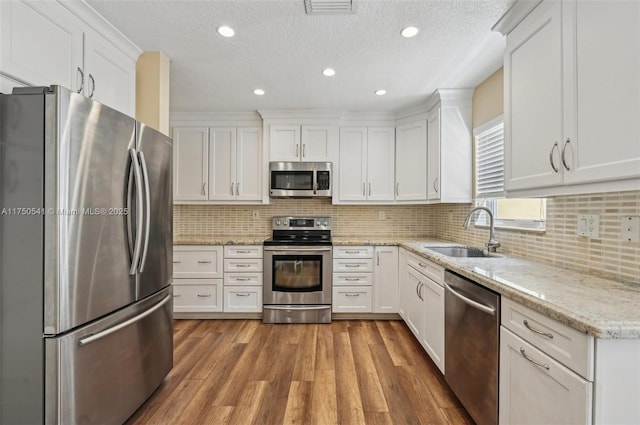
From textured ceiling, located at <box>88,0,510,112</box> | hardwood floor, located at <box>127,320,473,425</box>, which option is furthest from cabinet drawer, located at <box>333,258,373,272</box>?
textured ceiling, located at <box>88,0,510,112</box>

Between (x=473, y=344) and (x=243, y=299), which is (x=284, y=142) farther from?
(x=473, y=344)

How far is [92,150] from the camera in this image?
4.34ft

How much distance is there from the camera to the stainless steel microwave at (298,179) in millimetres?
3504

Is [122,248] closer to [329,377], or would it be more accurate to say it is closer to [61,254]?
[61,254]

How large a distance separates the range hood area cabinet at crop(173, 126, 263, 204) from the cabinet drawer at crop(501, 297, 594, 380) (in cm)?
290

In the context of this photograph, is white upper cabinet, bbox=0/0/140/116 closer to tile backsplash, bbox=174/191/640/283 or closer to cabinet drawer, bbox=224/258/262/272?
cabinet drawer, bbox=224/258/262/272

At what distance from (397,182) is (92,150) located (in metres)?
3.00

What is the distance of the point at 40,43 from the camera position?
1.47m

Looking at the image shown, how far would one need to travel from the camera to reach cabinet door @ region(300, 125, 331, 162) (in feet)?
11.6

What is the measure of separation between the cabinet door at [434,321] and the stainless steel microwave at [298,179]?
1.64 metres

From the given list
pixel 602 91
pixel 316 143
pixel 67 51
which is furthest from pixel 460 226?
pixel 67 51

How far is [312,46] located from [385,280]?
2463 mm

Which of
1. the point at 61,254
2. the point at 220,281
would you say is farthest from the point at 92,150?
the point at 220,281

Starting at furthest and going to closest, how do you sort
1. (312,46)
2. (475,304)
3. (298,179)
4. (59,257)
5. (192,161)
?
(192,161), (298,179), (312,46), (475,304), (59,257)
